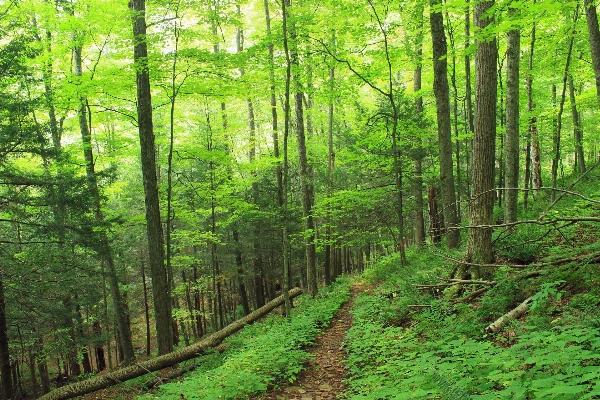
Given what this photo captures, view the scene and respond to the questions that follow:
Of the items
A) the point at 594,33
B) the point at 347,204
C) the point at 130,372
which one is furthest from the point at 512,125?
the point at 130,372

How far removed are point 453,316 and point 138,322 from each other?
99.8ft

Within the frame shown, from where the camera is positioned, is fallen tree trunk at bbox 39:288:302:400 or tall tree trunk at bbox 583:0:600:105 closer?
fallen tree trunk at bbox 39:288:302:400

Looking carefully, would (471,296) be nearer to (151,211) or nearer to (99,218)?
(151,211)

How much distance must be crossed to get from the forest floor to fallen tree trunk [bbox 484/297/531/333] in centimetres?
212

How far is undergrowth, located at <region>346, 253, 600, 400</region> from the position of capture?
263 centimetres

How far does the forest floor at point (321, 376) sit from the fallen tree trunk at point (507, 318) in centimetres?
212

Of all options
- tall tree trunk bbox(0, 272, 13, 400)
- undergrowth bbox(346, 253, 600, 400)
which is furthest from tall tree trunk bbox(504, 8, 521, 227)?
tall tree trunk bbox(0, 272, 13, 400)

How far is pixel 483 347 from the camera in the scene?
3.61 metres

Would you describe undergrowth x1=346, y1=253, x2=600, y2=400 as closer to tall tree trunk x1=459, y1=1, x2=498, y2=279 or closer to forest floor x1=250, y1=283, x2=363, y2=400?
forest floor x1=250, y1=283, x2=363, y2=400

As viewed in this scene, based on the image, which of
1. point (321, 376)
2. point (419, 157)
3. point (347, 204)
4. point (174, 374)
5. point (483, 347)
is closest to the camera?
point (483, 347)

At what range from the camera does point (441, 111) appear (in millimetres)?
9984

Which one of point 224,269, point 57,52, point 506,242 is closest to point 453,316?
point 506,242

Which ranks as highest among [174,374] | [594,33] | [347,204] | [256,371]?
[594,33]

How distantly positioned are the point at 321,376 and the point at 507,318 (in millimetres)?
2916
